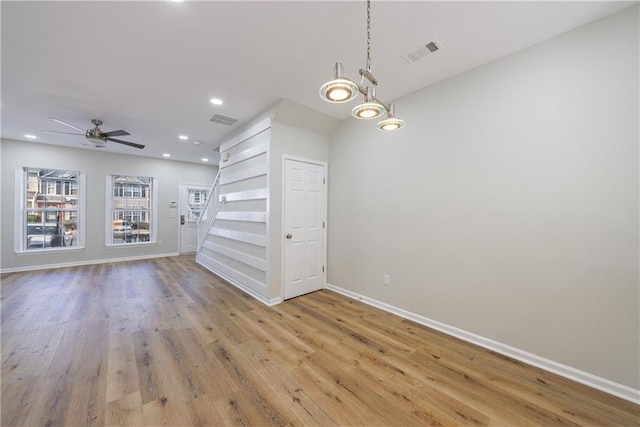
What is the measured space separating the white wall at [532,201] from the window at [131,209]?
6762 millimetres

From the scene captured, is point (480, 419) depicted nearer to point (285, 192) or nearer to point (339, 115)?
point (285, 192)

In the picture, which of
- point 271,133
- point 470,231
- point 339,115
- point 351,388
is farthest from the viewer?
point 339,115

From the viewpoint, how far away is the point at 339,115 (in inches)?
151

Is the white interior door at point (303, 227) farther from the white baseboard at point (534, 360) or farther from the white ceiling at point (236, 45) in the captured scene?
the white baseboard at point (534, 360)

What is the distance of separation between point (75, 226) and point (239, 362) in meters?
6.42

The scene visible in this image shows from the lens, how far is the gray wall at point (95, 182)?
5047 mm

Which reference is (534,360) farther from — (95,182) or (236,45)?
(95,182)

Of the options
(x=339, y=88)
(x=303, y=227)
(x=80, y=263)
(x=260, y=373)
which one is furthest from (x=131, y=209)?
(x=339, y=88)

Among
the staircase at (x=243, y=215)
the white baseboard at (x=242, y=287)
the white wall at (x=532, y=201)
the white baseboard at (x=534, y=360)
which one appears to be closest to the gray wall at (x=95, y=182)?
the white baseboard at (x=242, y=287)

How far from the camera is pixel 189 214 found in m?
7.47

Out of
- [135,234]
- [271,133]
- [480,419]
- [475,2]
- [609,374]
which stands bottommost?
[480,419]

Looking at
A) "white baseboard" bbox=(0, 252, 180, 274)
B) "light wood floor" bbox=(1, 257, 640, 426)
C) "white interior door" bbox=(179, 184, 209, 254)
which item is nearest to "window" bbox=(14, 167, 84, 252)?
"white baseboard" bbox=(0, 252, 180, 274)

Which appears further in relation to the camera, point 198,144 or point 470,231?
point 198,144

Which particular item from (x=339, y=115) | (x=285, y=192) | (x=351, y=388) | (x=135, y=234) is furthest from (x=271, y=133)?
(x=135, y=234)
